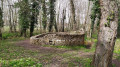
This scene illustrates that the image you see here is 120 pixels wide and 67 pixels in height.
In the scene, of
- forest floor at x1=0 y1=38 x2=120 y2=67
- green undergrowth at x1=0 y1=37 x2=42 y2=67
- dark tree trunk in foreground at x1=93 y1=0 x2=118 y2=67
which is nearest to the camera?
dark tree trunk in foreground at x1=93 y1=0 x2=118 y2=67

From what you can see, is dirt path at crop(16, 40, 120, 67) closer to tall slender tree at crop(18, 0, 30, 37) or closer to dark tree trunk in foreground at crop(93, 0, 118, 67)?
dark tree trunk in foreground at crop(93, 0, 118, 67)

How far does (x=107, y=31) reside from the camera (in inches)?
208

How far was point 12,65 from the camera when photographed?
225 inches

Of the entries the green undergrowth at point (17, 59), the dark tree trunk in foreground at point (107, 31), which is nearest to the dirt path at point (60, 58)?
the green undergrowth at point (17, 59)

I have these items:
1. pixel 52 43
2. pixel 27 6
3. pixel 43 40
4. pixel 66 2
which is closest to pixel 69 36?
pixel 52 43

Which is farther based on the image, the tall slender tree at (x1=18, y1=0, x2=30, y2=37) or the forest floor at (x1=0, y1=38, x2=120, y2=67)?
the tall slender tree at (x1=18, y1=0, x2=30, y2=37)

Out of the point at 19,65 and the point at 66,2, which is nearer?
the point at 19,65

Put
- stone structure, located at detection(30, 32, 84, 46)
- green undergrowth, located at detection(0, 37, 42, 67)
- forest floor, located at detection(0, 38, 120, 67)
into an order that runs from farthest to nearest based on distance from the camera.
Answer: stone structure, located at detection(30, 32, 84, 46) → forest floor, located at detection(0, 38, 120, 67) → green undergrowth, located at detection(0, 37, 42, 67)

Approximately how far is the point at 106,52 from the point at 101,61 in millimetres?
480

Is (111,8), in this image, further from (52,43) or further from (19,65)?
(52,43)

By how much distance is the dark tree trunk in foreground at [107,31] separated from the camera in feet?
17.2

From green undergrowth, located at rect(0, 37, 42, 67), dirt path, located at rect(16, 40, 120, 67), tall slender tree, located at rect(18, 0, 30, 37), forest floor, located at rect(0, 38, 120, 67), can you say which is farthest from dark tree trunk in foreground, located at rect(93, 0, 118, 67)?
tall slender tree, located at rect(18, 0, 30, 37)

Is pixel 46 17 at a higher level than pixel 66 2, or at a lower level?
lower

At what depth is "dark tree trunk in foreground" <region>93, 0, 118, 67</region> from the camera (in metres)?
5.24
